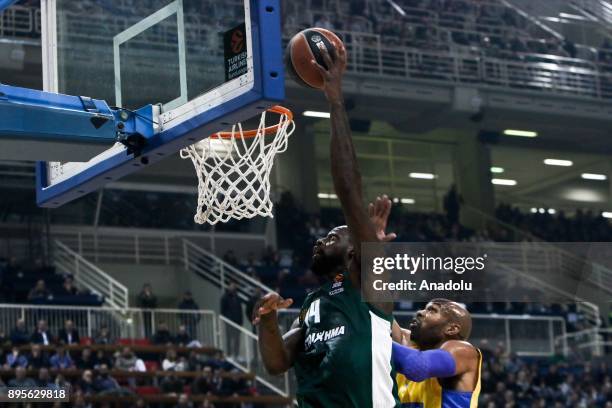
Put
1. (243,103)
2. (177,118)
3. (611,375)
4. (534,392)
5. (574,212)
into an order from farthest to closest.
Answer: (574,212) < (611,375) < (534,392) < (177,118) < (243,103)

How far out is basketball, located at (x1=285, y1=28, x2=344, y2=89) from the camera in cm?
455

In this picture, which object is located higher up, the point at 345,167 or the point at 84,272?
the point at 84,272

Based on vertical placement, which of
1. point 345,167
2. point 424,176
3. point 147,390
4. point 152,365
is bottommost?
point 147,390

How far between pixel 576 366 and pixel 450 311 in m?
14.8

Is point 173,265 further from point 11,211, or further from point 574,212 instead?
point 574,212

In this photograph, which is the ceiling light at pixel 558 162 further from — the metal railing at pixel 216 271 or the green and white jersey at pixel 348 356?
the green and white jersey at pixel 348 356

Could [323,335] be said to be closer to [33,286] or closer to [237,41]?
[237,41]

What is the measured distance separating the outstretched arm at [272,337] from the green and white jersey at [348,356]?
4.1 inches

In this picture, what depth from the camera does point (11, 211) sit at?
20.7 metres

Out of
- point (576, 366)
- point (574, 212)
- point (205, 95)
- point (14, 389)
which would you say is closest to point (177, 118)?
point (205, 95)

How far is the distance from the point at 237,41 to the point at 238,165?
5.42 feet

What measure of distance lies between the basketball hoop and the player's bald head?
212cm

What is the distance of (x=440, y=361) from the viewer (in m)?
4.66

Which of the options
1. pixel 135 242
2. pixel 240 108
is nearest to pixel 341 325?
pixel 240 108
